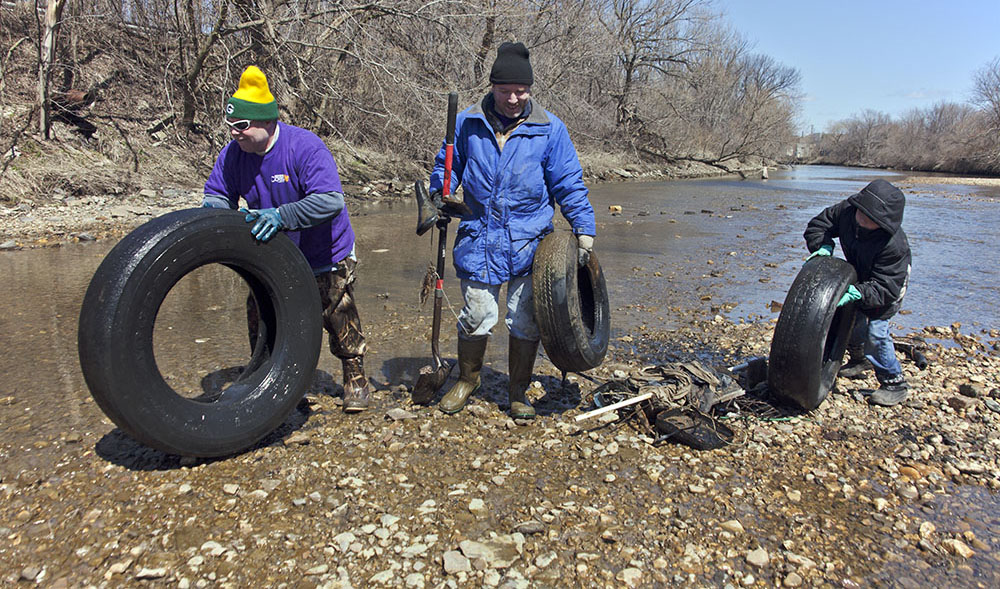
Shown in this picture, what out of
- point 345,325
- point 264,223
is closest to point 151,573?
point 264,223

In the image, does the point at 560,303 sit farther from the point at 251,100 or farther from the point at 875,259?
the point at 875,259

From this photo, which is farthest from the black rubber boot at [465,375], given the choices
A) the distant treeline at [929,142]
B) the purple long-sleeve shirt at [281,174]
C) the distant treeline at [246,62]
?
Result: the distant treeline at [929,142]

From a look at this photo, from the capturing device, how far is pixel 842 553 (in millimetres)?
2898

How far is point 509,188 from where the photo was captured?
12.8ft

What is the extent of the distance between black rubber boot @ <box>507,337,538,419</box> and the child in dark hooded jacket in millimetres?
2069

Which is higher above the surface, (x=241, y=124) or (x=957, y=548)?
(x=241, y=124)

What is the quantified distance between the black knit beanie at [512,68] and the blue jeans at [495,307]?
116cm

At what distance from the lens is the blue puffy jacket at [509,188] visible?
3.89 meters

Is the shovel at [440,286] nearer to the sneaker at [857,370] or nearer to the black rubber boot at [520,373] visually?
the black rubber boot at [520,373]

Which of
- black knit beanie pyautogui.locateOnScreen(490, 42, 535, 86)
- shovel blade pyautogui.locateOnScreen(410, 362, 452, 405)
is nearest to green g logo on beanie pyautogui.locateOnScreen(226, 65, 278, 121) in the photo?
black knit beanie pyautogui.locateOnScreen(490, 42, 535, 86)

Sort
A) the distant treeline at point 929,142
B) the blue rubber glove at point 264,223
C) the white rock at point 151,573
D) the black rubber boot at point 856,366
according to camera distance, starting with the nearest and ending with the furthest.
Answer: the white rock at point 151,573 → the blue rubber glove at point 264,223 → the black rubber boot at point 856,366 → the distant treeline at point 929,142

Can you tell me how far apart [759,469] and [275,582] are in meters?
2.52

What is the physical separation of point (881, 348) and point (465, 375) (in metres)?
2.92

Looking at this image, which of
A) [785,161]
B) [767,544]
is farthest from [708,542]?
[785,161]
